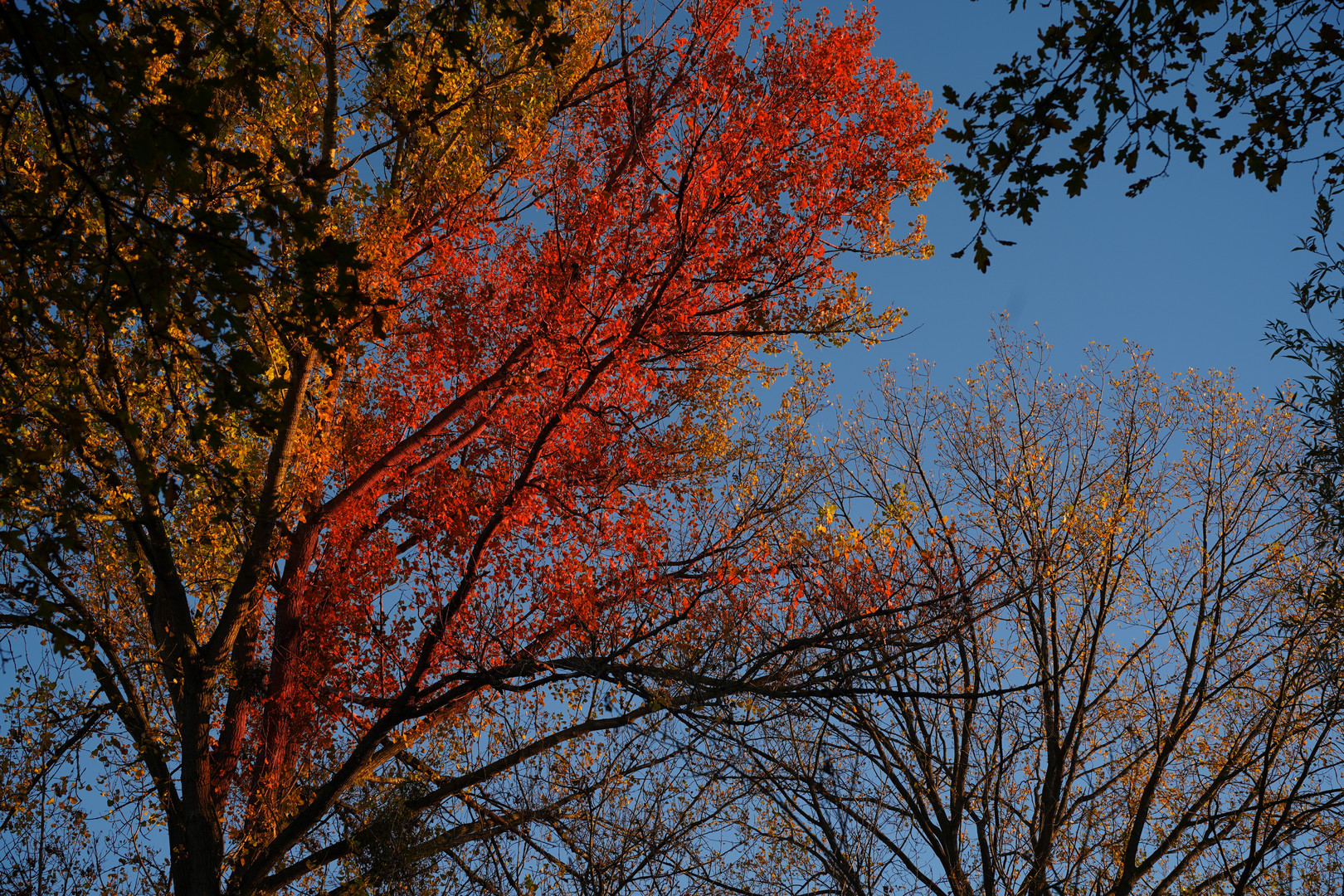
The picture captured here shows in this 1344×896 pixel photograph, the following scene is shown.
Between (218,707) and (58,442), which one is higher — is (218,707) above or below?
above

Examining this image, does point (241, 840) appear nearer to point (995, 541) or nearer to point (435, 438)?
point (435, 438)

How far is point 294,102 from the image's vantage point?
1107 cm

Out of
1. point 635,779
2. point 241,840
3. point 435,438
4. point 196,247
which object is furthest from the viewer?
point 435,438

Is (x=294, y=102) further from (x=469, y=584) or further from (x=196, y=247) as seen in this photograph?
(x=196, y=247)

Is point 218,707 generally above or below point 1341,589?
above

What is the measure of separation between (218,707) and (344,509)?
2887mm

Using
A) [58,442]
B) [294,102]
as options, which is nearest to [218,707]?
[58,442]

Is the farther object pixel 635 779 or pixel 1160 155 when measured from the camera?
pixel 635 779

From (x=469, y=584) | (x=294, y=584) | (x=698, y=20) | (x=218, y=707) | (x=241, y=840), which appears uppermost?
(x=698, y=20)

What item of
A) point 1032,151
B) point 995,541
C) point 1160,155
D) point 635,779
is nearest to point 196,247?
point 1032,151

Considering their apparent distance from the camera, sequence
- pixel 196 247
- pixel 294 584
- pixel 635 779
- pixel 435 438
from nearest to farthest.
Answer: pixel 196 247 → pixel 635 779 → pixel 294 584 → pixel 435 438

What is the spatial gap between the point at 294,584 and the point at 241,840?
3.24 m

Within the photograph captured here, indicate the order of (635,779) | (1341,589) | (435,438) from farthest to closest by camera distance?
(435,438)
(635,779)
(1341,589)

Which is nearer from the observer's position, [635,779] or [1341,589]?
[1341,589]
